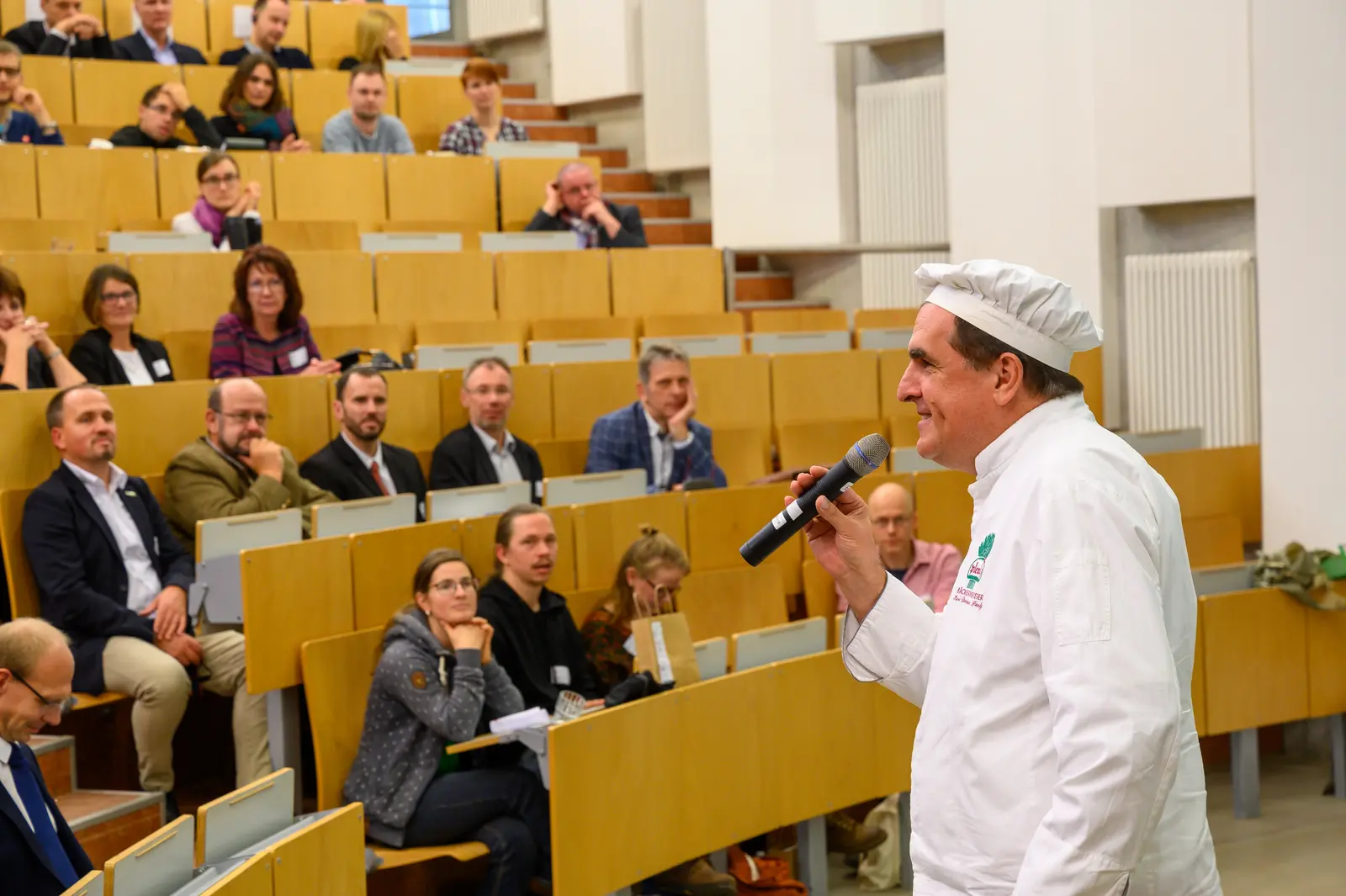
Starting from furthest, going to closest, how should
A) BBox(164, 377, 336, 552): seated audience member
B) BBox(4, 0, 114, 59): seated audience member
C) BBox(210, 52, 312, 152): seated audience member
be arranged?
BBox(4, 0, 114, 59): seated audience member, BBox(210, 52, 312, 152): seated audience member, BBox(164, 377, 336, 552): seated audience member

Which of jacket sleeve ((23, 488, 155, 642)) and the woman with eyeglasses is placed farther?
the woman with eyeglasses

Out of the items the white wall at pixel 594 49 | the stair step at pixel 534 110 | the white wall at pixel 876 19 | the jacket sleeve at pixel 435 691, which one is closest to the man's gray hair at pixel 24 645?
the jacket sleeve at pixel 435 691

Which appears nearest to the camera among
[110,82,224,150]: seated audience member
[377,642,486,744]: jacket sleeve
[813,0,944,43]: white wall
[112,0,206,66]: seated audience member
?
[377,642,486,744]: jacket sleeve

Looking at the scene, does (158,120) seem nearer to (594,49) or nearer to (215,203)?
(215,203)

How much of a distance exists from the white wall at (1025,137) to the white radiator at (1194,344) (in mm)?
219

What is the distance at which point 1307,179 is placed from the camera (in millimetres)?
5133

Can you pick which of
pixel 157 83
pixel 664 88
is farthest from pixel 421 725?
pixel 664 88

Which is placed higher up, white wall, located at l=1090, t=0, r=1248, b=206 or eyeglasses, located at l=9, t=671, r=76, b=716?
white wall, located at l=1090, t=0, r=1248, b=206

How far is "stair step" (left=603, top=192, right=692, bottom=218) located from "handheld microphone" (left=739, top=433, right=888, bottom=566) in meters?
6.50

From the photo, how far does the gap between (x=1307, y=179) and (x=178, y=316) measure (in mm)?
3712

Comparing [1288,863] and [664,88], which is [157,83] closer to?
[664,88]

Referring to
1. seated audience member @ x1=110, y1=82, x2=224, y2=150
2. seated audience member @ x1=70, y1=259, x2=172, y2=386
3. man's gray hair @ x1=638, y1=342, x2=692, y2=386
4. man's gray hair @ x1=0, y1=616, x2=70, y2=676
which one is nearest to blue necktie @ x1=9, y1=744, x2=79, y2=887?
man's gray hair @ x1=0, y1=616, x2=70, y2=676

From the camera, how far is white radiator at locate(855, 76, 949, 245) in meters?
7.02

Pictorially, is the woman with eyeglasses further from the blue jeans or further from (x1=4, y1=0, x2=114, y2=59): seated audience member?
(x1=4, y1=0, x2=114, y2=59): seated audience member
